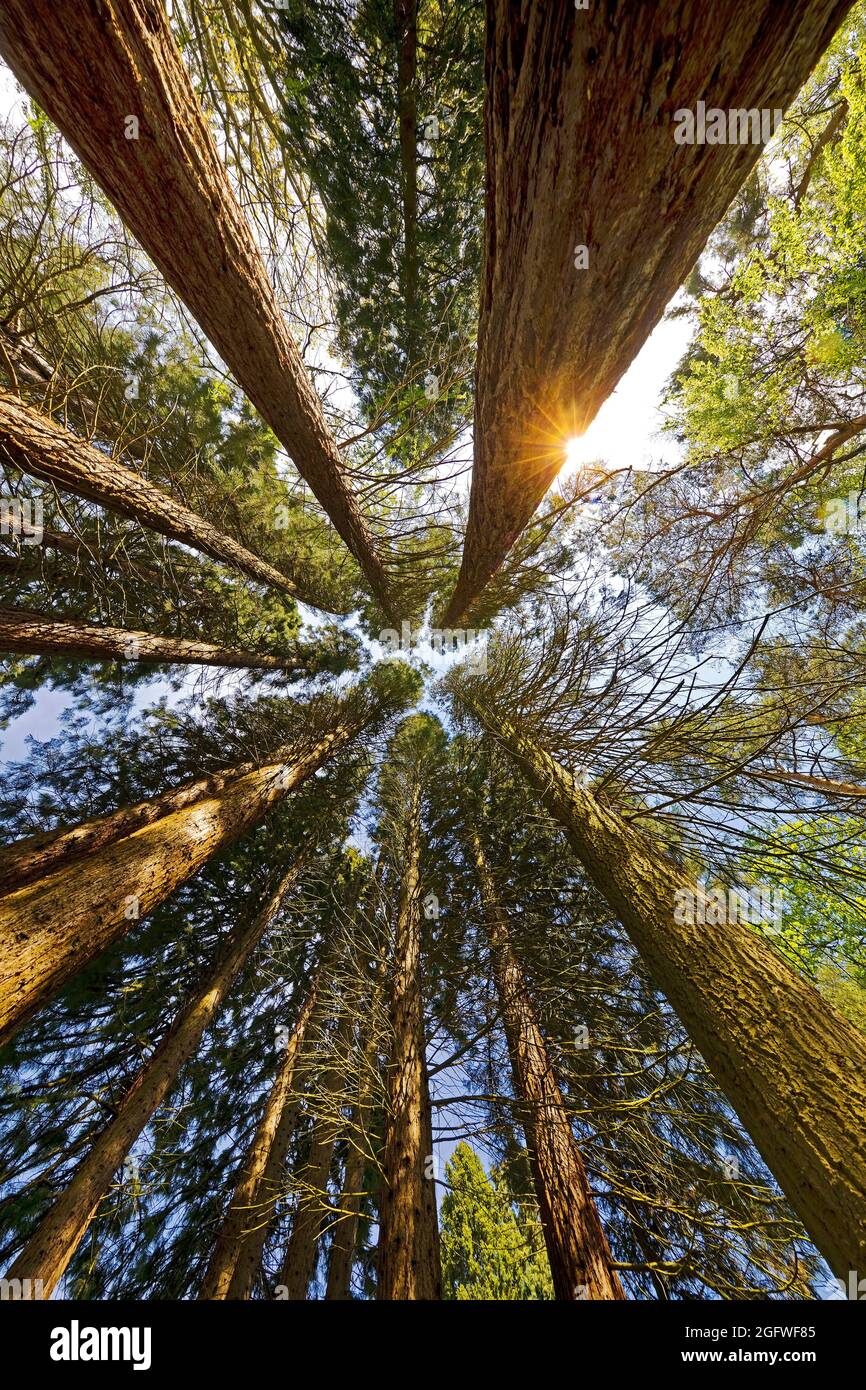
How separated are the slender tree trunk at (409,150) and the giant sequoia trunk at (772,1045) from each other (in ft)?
19.9

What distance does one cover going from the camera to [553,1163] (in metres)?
3.08

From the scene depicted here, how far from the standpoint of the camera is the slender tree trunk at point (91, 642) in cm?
459

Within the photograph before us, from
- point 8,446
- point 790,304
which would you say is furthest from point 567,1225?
point 790,304

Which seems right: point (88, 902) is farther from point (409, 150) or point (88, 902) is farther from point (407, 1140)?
point (409, 150)

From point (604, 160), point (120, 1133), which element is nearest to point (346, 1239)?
point (120, 1133)

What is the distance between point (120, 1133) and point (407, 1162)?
3.09 m

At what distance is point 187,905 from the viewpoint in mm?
5832

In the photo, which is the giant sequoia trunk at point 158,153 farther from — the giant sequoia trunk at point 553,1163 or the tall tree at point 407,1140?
the tall tree at point 407,1140

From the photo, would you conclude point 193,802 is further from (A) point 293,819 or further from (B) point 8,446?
(B) point 8,446

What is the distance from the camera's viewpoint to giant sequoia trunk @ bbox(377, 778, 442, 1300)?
96.6 inches

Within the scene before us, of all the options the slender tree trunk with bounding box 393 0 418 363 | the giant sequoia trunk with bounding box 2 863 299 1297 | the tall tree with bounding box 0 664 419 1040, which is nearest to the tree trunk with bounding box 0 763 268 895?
the tall tree with bounding box 0 664 419 1040

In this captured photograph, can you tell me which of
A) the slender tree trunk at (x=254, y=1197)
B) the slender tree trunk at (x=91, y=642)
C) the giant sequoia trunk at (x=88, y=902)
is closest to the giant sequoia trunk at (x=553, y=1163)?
the slender tree trunk at (x=254, y=1197)

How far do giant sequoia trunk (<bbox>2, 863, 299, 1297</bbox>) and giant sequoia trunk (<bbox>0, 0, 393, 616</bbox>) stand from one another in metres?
6.41
